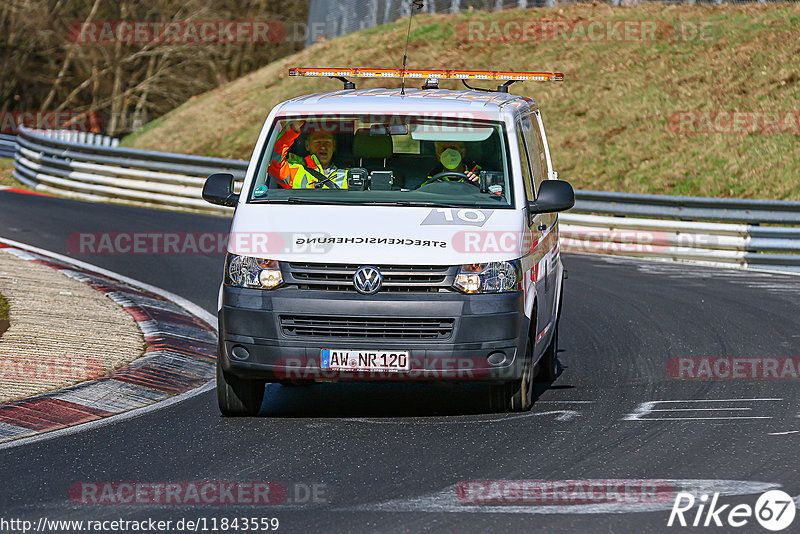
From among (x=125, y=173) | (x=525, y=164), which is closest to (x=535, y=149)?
(x=525, y=164)

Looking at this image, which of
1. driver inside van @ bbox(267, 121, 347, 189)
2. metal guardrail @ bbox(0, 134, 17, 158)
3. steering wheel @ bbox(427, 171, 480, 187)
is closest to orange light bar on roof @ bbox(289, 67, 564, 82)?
driver inside van @ bbox(267, 121, 347, 189)

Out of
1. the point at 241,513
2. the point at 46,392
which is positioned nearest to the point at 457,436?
the point at 241,513

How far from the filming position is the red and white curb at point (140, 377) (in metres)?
8.24

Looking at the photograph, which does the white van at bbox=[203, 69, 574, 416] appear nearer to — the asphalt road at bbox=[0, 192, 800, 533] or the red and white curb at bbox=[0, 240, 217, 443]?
the asphalt road at bbox=[0, 192, 800, 533]

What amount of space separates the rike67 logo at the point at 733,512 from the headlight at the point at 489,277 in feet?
6.46

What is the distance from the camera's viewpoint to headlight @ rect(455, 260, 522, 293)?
775 centimetres

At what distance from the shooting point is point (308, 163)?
29.7 ft

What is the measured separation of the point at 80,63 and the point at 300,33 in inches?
385

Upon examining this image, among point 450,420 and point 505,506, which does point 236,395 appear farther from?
point 505,506

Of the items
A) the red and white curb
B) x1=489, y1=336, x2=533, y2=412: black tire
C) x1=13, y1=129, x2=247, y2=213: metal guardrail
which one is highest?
x1=489, y1=336, x2=533, y2=412: black tire

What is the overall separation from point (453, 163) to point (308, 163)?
0.99 metres

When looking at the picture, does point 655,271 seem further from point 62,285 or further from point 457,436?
point 457,436

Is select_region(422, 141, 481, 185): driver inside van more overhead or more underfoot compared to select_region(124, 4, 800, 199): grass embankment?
more overhead

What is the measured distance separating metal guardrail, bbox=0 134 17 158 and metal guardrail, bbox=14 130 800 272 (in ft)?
18.8
